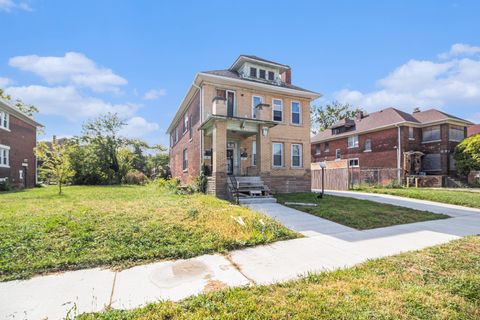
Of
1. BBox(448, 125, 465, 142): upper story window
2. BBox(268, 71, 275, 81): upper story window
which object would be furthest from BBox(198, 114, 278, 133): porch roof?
BBox(448, 125, 465, 142): upper story window

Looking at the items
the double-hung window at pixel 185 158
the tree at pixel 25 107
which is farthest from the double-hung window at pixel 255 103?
the tree at pixel 25 107

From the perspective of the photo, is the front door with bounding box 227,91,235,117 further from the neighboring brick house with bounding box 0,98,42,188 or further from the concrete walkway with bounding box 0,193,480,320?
the neighboring brick house with bounding box 0,98,42,188

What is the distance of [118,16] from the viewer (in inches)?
365

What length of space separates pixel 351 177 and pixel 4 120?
2832 centimetres

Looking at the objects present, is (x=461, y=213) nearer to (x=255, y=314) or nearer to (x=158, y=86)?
(x=255, y=314)

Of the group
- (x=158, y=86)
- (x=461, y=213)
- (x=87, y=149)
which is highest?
(x=158, y=86)

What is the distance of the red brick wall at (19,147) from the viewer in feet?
63.9

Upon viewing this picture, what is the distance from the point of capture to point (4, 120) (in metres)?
19.2

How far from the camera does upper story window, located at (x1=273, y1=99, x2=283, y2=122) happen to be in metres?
15.4

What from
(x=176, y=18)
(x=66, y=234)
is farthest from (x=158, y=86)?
(x=66, y=234)

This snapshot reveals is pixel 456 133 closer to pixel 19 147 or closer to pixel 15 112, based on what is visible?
pixel 15 112

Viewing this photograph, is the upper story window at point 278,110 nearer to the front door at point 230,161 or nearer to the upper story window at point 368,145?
the front door at point 230,161

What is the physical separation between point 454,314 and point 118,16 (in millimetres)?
12121

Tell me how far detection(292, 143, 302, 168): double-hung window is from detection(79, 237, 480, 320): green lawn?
38.8 feet
